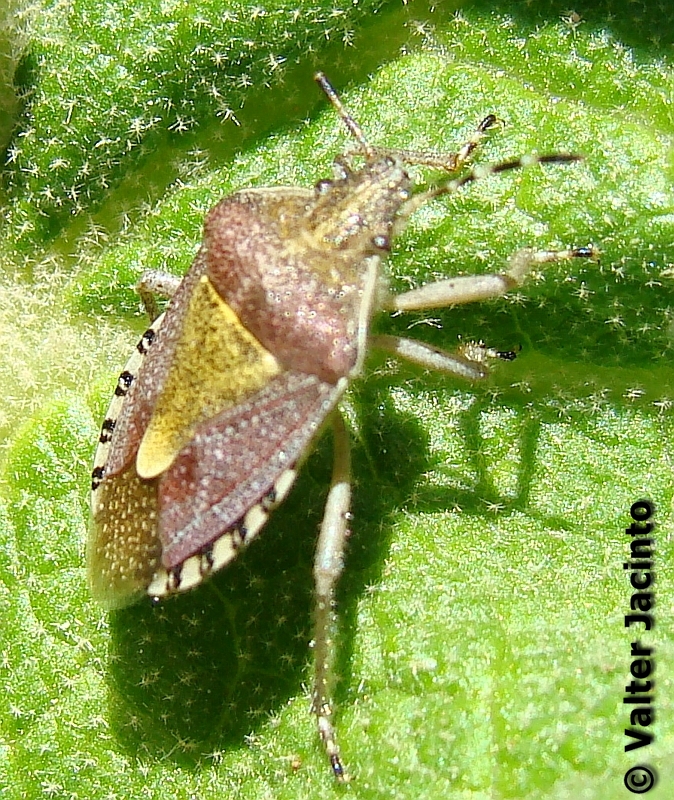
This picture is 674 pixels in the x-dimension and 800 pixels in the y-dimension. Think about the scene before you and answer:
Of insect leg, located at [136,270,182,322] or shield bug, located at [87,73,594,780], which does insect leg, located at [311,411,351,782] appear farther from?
insect leg, located at [136,270,182,322]

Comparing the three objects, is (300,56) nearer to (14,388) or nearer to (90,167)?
(90,167)

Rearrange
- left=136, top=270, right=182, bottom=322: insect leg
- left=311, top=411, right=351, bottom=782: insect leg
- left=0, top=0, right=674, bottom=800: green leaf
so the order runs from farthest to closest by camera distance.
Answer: left=136, top=270, right=182, bottom=322: insect leg
left=311, top=411, right=351, bottom=782: insect leg
left=0, top=0, right=674, bottom=800: green leaf

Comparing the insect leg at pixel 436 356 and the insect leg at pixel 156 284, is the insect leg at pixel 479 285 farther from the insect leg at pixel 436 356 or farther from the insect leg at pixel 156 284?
the insect leg at pixel 156 284

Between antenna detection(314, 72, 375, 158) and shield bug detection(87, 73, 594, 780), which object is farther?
antenna detection(314, 72, 375, 158)

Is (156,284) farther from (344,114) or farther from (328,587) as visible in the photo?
(328,587)

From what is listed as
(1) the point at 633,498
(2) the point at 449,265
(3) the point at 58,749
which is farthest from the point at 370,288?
(3) the point at 58,749

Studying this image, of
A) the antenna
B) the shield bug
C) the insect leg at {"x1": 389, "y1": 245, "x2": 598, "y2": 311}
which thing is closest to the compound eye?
the shield bug
